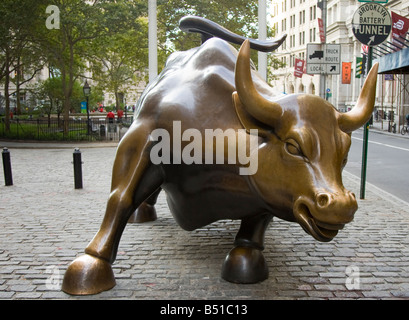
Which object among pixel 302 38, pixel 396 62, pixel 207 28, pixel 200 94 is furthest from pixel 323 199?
pixel 302 38

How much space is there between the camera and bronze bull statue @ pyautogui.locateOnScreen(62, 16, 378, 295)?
304 centimetres

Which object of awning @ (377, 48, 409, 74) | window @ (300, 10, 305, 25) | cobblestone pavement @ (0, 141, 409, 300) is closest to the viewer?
cobblestone pavement @ (0, 141, 409, 300)

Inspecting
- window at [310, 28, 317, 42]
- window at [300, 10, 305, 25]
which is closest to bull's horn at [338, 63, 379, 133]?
window at [310, 28, 317, 42]

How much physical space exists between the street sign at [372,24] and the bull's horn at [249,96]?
222 inches

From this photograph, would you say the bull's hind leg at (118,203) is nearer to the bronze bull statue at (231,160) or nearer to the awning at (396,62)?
the bronze bull statue at (231,160)

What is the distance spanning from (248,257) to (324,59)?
31.1 ft

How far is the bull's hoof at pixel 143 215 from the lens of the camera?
639cm

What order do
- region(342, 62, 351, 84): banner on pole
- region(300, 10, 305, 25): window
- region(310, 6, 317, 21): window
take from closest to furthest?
region(342, 62, 351, 84): banner on pole → region(310, 6, 317, 21): window → region(300, 10, 305, 25): window

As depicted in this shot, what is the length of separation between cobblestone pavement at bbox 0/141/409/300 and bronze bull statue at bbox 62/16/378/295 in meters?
0.34

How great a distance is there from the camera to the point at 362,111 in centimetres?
329

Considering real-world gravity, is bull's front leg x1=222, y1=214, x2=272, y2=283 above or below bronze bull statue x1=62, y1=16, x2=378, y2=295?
below

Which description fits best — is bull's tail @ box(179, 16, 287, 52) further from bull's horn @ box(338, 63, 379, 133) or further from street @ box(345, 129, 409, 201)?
street @ box(345, 129, 409, 201)

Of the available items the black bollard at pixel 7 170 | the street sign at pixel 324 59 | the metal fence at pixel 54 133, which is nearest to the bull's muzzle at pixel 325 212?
the black bollard at pixel 7 170

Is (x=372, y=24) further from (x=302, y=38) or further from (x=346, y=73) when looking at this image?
(x=302, y=38)
